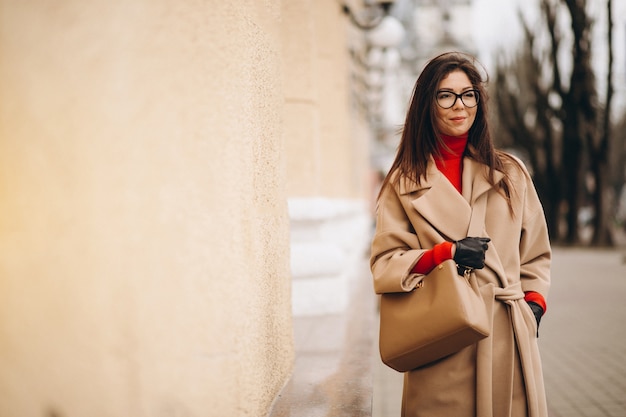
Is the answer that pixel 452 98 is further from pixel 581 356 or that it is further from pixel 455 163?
pixel 581 356

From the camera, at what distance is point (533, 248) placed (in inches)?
108

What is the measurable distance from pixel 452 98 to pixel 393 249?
0.66 meters

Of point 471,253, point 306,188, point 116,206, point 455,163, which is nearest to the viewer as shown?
point 116,206

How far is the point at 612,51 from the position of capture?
58.0 ft

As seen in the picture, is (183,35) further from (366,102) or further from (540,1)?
(540,1)

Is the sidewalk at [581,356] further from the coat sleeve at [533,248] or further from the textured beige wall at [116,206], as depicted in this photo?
the textured beige wall at [116,206]

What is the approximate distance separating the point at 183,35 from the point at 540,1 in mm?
19934

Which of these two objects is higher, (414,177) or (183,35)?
(183,35)

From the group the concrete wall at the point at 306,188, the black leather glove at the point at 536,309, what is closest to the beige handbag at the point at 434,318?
the black leather glove at the point at 536,309

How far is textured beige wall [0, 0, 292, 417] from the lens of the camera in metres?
2.21

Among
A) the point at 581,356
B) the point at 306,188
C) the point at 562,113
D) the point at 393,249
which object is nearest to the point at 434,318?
the point at 393,249

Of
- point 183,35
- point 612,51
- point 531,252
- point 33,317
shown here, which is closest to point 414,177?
point 531,252

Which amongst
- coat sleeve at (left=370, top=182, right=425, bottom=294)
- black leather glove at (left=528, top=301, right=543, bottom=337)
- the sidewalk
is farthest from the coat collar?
the sidewalk

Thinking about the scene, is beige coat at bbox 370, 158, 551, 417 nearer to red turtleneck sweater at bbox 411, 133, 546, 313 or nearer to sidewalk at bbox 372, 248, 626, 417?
red turtleneck sweater at bbox 411, 133, 546, 313
